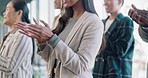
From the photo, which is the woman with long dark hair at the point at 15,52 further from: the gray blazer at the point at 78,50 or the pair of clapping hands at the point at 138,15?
the pair of clapping hands at the point at 138,15

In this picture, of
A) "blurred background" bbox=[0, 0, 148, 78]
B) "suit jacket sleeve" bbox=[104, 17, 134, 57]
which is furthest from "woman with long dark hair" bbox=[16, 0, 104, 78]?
"blurred background" bbox=[0, 0, 148, 78]

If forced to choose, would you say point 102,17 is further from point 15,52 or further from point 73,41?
point 73,41

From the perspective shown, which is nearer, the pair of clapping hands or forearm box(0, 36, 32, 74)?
the pair of clapping hands

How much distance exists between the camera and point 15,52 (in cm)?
206

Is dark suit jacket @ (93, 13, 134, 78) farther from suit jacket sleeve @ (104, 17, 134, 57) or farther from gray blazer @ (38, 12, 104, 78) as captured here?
gray blazer @ (38, 12, 104, 78)

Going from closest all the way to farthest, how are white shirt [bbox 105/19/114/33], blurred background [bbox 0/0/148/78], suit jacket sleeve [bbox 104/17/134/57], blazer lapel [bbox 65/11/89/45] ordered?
blazer lapel [bbox 65/11/89/45] → suit jacket sleeve [bbox 104/17/134/57] → white shirt [bbox 105/19/114/33] → blurred background [bbox 0/0/148/78]

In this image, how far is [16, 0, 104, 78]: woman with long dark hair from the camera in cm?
130

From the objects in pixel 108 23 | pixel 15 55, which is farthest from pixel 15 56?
pixel 108 23

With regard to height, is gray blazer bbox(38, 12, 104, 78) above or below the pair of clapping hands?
below

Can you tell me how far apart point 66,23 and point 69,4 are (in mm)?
128

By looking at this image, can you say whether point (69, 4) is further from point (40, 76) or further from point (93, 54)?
point (40, 76)

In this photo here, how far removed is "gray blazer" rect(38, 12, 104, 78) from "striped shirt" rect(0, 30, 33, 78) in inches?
25.0

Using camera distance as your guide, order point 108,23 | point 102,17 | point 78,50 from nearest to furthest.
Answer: point 78,50, point 108,23, point 102,17

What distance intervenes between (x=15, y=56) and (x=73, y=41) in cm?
77
